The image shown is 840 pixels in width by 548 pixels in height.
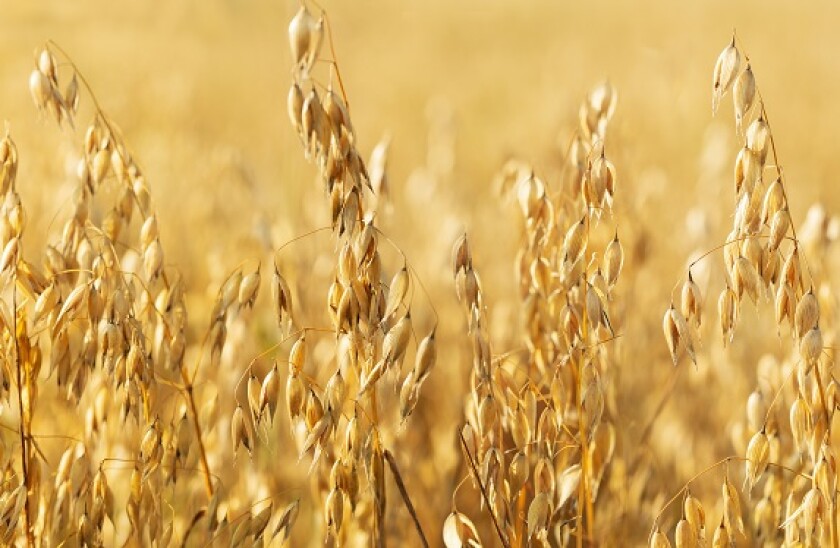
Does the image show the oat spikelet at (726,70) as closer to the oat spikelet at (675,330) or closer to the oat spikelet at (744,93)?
the oat spikelet at (744,93)

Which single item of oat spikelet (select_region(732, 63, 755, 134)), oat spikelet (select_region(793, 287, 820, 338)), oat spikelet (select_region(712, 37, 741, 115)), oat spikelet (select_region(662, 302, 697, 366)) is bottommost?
oat spikelet (select_region(793, 287, 820, 338))

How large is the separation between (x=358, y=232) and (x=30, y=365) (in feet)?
1.54

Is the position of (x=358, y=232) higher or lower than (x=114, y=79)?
lower

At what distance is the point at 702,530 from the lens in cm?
125

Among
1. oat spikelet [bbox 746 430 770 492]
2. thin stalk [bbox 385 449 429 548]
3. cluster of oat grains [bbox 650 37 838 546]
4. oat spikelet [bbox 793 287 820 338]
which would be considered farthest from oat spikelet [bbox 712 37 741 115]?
thin stalk [bbox 385 449 429 548]

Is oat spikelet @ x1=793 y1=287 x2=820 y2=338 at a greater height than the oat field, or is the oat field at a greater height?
the oat field

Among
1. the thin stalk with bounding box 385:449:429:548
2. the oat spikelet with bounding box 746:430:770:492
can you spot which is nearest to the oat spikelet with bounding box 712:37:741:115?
the oat spikelet with bounding box 746:430:770:492

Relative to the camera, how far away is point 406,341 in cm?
121

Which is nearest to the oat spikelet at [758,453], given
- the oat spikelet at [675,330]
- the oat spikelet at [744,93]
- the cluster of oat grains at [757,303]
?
the cluster of oat grains at [757,303]

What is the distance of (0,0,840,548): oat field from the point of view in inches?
47.9

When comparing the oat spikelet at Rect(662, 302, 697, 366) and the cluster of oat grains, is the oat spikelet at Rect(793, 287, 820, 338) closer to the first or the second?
the cluster of oat grains

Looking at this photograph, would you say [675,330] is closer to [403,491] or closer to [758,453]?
[758,453]

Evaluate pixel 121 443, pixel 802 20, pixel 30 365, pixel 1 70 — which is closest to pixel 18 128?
pixel 1 70

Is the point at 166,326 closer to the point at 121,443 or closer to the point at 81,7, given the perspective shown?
the point at 121,443
